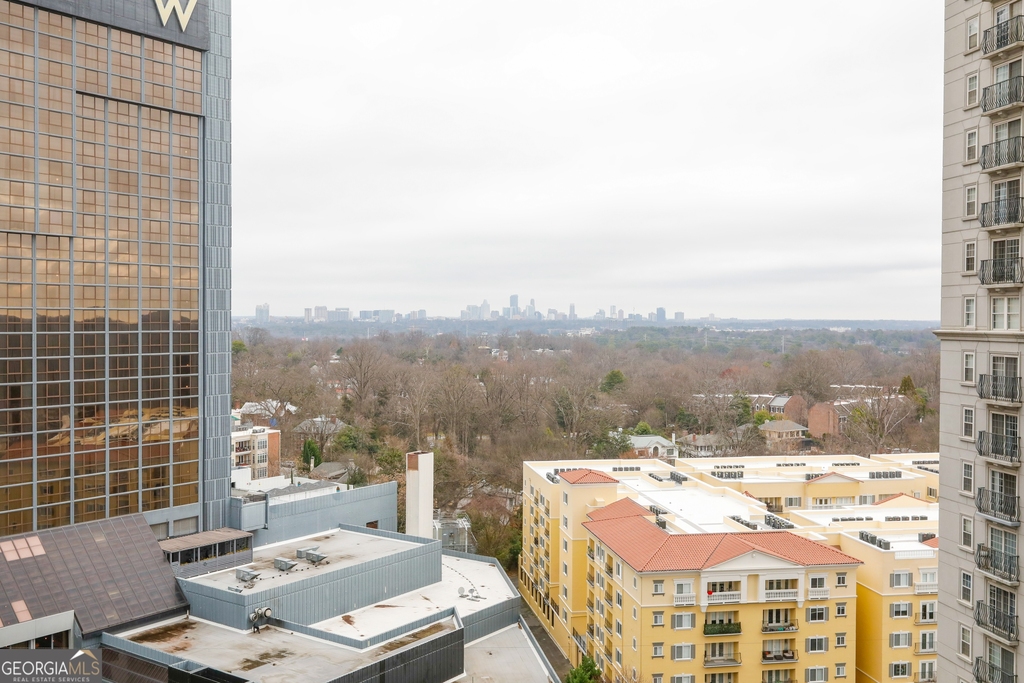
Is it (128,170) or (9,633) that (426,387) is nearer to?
(128,170)

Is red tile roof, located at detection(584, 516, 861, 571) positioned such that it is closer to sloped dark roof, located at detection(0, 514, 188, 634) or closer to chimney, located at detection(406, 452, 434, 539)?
chimney, located at detection(406, 452, 434, 539)

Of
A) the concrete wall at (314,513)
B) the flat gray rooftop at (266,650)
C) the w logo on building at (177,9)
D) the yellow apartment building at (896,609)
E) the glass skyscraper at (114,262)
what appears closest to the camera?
the flat gray rooftop at (266,650)

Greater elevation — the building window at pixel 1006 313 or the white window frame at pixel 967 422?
the building window at pixel 1006 313

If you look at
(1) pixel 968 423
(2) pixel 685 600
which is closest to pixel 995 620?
(1) pixel 968 423

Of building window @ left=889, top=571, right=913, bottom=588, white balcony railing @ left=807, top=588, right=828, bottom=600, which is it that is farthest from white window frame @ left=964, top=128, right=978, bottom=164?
building window @ left=889, top=571, right=913, bottom=588

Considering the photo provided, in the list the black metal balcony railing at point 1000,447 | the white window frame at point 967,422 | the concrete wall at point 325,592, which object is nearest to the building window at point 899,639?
the white window frame at point 967,422

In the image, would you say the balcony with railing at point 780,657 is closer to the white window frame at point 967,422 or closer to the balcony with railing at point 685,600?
the balcony with railing at point 685,600

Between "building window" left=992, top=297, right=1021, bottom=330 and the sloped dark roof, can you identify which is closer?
"building window" left=992, top=297, right=1021, bottom=330

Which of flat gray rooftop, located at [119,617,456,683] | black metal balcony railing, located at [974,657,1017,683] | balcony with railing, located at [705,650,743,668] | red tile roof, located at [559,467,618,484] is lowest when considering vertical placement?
balcony with railing, located at [705,650,743,668]
